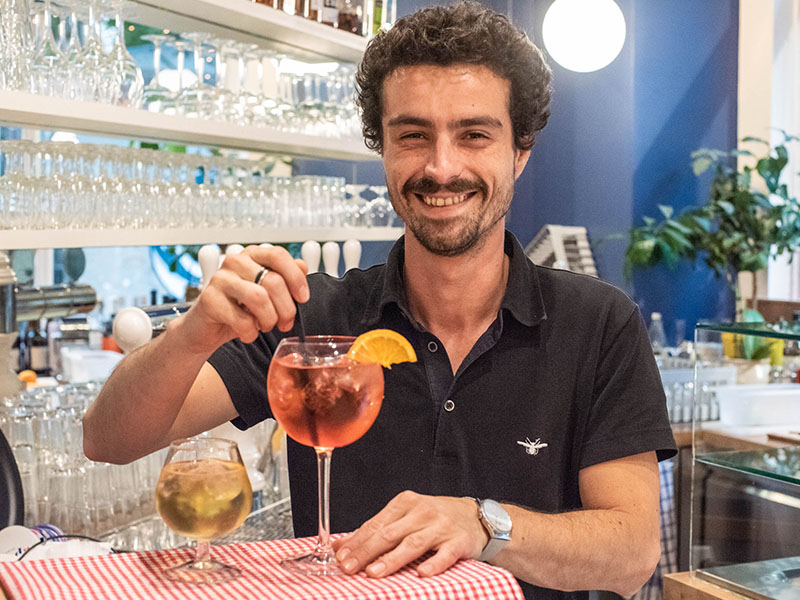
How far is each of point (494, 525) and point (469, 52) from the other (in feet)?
2.89

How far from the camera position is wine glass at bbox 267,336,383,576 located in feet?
3.18

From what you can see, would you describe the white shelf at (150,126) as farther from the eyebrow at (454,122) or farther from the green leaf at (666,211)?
the green leaf at (666,211)

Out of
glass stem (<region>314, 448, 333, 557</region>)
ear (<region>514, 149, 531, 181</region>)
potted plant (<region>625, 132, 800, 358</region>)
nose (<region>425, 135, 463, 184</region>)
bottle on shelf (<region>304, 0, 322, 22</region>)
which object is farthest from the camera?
potted plant (<region>625, 132, 800, 358</region>)

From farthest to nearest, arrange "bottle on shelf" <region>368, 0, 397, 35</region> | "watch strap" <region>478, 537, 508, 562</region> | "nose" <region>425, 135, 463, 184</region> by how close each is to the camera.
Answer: "bottle on shelf" <region>368, 0, 397, 35</region> < "nose" <region>425, 135, 463, 184</region> < "watch strap" <region>478, 537, 508, 562</region>

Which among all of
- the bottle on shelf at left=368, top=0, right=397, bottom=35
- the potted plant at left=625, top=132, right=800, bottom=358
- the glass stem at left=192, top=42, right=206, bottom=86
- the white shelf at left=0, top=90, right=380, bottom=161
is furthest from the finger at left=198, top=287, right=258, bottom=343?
the potted plant at left=625, top=132, right=800, bottom=358

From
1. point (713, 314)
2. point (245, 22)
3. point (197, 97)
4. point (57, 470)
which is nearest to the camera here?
point (57, 470)

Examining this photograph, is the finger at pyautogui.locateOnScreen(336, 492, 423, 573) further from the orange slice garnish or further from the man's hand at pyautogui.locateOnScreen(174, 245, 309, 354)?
the man's hand at pyautogui.locateOnScreen(174, 245, 309, 354)

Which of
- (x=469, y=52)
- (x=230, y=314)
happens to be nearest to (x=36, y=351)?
(x=469, y=52)

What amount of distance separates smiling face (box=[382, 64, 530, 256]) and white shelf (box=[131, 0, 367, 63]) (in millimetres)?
1357

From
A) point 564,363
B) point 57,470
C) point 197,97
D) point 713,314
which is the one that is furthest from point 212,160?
point 713,314

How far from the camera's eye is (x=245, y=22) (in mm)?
3057

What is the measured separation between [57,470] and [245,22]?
1563mm

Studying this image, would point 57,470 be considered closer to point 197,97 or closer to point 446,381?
point 446,381

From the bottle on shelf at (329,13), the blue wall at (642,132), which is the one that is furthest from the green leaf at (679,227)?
the bottle on shelf at (329,13)
